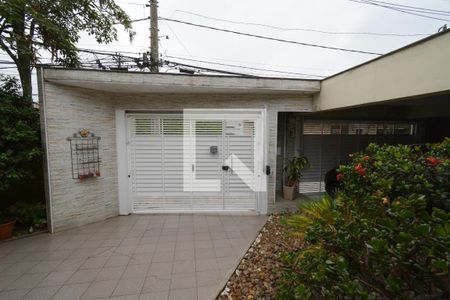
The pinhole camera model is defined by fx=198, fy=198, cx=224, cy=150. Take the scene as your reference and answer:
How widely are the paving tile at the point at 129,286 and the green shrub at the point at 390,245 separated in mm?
1629

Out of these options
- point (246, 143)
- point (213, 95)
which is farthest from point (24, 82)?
point (246, 143)

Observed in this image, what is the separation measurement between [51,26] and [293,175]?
5.81 metres

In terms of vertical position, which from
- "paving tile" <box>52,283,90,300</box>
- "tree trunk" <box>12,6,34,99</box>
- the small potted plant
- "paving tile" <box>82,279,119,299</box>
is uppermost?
"tree trunk" <box>12,6,34,99</box>

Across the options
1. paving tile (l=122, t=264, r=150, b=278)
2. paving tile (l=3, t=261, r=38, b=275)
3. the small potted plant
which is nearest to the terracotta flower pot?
paving tile (l=3, t=261, r=38, b=275)

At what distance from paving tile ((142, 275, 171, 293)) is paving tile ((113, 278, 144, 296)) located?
0.06 meters

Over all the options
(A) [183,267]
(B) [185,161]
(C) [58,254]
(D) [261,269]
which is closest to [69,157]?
(C) [58,254]

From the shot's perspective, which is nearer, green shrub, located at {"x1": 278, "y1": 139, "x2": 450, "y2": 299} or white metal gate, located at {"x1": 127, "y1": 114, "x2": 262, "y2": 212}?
green shrub, located at {"x1": 278, "y1": 139, "x2": 450, "y2": 299}

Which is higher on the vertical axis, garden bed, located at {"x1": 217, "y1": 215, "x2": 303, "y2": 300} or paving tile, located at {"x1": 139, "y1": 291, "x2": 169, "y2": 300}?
garden bed, located at {"x1": 217, "y1": 215, "x2": 303, "y2": 300}

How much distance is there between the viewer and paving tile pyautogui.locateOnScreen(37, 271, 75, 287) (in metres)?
2.32

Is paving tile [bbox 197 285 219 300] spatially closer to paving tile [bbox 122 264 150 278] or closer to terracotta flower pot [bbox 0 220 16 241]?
paving tile [bbox 122 264 150 278]

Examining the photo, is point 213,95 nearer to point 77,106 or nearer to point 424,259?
point 77,106

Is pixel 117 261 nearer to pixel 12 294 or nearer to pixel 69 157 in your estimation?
pixel 12 294

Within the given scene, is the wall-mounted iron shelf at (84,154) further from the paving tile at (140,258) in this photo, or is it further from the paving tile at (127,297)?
the paving tile at (127,297)

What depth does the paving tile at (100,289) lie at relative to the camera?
215 cm
